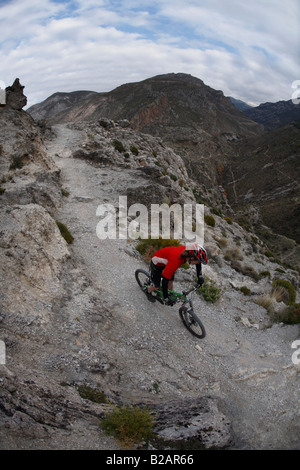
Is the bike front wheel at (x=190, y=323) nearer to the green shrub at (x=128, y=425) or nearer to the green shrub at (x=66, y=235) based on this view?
the green shrub at (x=128, y=425)

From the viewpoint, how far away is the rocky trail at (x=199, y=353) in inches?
230

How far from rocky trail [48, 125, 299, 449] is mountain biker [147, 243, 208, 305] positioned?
1082mm

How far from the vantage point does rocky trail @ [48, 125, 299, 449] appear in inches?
230

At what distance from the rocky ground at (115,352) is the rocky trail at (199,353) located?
3 centimetres

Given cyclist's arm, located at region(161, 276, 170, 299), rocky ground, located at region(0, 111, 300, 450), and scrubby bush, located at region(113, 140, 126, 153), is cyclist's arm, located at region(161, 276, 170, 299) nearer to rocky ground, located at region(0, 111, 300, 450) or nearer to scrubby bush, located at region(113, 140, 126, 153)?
rocky ground, located at region(0, 111, 300, 450)

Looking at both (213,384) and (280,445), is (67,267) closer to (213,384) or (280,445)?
(213,384)

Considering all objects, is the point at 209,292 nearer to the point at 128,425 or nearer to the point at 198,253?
the point at 198,253

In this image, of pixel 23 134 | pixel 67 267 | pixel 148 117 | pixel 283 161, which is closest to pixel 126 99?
pixel 148 117

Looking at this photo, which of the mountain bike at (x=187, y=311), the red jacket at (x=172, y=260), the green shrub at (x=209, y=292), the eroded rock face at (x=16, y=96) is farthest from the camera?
the eroded rock face at (x=16, y=96)

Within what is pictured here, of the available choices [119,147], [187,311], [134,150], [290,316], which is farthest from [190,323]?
[134,150]

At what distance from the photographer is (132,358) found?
22.7 ft

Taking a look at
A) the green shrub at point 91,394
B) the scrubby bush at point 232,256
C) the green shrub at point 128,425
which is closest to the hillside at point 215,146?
the scrubby bush at point 232,256

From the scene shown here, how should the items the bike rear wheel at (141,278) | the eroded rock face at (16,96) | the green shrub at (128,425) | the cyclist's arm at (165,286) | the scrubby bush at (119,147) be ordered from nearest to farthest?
the green shrub at (128,425) < the cyclist's arm at (165,286) < the bike rear wheel at (141,278) < the eroded rock face at (16,96) < the scrubby bush at (119,147)

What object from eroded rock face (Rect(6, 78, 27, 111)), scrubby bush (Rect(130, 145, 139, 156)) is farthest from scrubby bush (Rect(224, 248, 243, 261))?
scrubby bush (Rect(130, 145, 139, 156))
